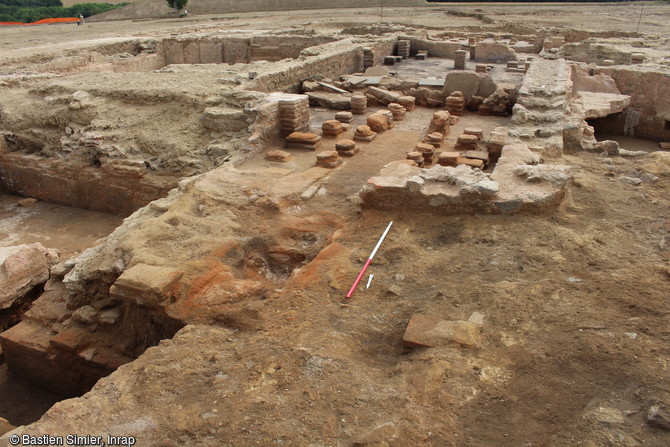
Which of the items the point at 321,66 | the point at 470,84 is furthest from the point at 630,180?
the point at 321,66

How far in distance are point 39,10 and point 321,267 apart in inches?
1486

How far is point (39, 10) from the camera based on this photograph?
3269 cm

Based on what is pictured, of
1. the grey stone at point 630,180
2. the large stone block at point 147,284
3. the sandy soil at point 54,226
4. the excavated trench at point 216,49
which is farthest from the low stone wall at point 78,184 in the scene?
the excavated trench at point 216,49

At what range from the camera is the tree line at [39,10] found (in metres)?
31.5

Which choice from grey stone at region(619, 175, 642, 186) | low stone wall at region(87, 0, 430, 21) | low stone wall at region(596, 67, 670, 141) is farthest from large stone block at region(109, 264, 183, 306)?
low stone wall at region(87, 0, 430, 21)

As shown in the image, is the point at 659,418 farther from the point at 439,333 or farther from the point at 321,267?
the point at 321,267

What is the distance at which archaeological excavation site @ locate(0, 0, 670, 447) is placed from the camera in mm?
2436

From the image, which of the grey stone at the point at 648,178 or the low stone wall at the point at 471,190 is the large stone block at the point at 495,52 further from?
the low stone wall at the point at 471,190

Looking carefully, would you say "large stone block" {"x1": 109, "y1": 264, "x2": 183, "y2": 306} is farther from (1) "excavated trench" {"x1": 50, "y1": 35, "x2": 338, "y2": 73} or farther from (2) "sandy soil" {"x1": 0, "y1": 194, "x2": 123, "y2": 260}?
(1) "excavated trench" {"x1": 50, "y1": 35, "x2": 338, "y2": 73}

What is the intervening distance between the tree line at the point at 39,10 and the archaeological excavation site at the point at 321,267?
2747 centimetres

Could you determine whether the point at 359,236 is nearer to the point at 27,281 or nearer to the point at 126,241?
the point at 126,241

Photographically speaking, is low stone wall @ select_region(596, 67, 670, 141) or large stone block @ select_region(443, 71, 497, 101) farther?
low stone wall @ select_region(596, 67, 670, 141)

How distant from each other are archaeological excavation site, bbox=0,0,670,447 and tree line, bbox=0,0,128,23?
2747 centimetres

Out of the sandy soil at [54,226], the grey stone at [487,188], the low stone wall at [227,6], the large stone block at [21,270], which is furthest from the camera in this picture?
the low stone wall at [227,6]
